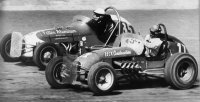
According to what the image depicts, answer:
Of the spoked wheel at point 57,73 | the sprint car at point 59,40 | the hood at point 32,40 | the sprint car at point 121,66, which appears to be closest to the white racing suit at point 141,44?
the sprint car at point 121,66

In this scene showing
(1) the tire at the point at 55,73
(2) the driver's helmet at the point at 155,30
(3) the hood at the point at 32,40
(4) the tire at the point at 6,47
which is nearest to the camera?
(1) the tire at the point at 55,73

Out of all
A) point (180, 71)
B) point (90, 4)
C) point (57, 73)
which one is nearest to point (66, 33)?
point (57, 73)

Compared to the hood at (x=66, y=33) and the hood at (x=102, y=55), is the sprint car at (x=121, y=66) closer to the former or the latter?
the hood at (x=102, y=55)

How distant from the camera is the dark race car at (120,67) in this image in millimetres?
9266

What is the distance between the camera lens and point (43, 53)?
12.5 meters

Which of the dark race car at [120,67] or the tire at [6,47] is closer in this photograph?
the dark race car at [120,67]

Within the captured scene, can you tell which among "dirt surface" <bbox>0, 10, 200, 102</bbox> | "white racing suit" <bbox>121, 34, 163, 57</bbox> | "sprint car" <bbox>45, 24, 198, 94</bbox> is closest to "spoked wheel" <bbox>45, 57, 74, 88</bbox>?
"sprint car" <bbox>45, 24, 198, 94</bbox>

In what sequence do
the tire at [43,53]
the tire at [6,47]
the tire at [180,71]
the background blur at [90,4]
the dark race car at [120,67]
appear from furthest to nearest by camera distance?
the background blur at [90,4] < the tire at [6,47] < the tire at [43,53] < the tire at [180,71] < the dark race car at [120,67]

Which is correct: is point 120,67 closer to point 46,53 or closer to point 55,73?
point 55,73

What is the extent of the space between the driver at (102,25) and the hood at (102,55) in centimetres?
260

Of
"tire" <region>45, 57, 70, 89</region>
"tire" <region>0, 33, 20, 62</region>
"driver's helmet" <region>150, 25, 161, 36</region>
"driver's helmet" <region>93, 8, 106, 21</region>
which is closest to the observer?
"tire" <region>45, 57, 70, 89</region>

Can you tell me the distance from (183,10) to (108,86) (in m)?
13.4

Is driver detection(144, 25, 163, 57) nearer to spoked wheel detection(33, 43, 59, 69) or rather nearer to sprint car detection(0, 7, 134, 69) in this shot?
sprint car detection(0, 7, 134, 69)

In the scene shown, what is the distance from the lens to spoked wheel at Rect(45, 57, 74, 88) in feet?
31.7
